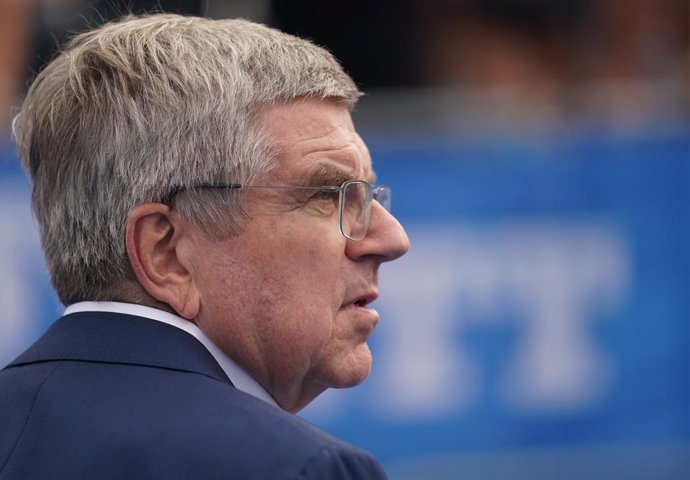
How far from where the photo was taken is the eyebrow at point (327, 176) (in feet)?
6.73

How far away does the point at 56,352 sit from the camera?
1860 mm

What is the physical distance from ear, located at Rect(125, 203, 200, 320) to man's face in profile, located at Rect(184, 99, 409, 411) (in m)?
0.02

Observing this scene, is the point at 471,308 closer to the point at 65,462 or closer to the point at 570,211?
the point at 570,211

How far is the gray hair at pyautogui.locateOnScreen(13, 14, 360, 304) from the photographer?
6.34 ft

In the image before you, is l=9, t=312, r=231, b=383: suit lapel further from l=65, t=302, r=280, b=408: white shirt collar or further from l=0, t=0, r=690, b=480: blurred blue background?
l=0, t=0, r=690, b=480: blurred blue background

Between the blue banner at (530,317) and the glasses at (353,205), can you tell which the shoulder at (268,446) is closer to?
the glasses at (353,205)

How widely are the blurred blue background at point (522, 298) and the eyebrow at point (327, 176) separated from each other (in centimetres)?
296

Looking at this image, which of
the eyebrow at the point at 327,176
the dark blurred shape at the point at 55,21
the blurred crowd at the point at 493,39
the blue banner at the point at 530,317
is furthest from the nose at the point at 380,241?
the blurred crowd at the point at 493,39

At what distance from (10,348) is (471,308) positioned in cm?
214

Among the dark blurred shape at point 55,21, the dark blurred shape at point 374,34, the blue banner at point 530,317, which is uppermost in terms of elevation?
the dark blurred shape at point 374,34

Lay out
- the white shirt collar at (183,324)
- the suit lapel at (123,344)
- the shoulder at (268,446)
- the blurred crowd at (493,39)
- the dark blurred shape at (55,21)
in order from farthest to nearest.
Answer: the blurred crowd at (493,39)
the dark blurred shape at (55,21)
the white shirt collar at (183,324)
the suit lapel at (123,344)
the shoulder at (268,446)

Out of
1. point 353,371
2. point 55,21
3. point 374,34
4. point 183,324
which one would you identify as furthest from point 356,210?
point 374,34

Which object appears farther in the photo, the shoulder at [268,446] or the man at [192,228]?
the man at [192,228]

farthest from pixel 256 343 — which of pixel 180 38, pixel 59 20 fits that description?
pixel 59 20
